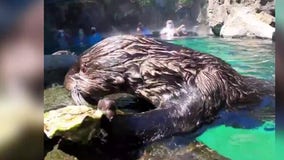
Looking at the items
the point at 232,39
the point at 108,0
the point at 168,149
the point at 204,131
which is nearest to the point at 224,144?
the point at 204,131

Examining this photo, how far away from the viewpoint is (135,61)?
3801mm

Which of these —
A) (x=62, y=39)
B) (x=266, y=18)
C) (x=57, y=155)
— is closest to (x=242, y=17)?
(x=266, y=18)

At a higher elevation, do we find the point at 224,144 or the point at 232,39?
the point at 232,39

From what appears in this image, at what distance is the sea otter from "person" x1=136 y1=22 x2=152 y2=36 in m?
0.04

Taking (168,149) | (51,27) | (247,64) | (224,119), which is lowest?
(168,149)

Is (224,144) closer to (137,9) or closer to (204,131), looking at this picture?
(204,131)

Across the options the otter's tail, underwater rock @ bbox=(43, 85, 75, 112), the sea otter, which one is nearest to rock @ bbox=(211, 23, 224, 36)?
the sea otter

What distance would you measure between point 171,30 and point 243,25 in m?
0.56

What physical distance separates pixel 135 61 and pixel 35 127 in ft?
3.08

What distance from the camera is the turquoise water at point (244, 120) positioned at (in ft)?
11.8

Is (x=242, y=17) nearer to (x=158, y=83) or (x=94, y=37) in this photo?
(x=158, y=83)

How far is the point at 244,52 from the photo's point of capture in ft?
12.3

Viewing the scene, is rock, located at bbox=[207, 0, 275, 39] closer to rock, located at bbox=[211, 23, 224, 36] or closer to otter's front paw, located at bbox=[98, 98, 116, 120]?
rock, located at bbox=[211, 23, 224, 36]

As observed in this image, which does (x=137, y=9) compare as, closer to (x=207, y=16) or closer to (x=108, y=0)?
(x=108, y=0)
